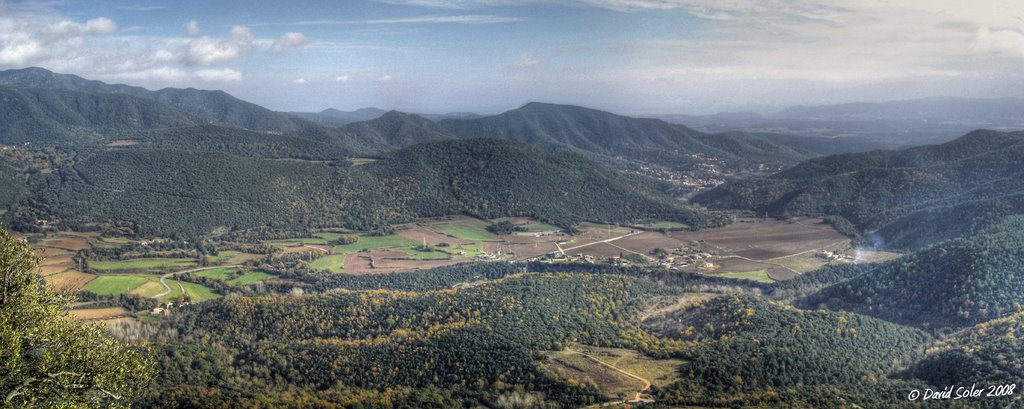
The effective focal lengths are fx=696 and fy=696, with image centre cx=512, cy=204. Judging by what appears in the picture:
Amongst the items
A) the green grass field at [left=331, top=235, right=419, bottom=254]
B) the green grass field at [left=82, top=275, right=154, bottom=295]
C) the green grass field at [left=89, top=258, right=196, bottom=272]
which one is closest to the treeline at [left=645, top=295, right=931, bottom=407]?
the green grass field at [left=331, top=235, right=419, bottom=254]

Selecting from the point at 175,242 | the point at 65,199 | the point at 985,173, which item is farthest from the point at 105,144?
the point at 985,173

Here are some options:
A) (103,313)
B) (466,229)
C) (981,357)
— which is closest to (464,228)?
(466,229)

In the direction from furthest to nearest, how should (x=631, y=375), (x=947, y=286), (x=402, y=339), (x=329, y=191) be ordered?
1. (x=329, y=191)
2. (x=947, y=286)
3. (x=402, y=339)
4. (x=631, y=375)

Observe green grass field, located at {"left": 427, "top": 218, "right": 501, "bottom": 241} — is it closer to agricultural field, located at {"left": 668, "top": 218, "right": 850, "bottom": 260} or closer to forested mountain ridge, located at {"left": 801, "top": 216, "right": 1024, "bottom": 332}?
agricultural field, located at {"left": 668, "top": 218, "right": 850, "bottom": 260}

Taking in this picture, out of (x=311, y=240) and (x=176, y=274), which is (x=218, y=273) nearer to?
(x=176, y=274)

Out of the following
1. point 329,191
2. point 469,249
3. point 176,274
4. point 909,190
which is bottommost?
point 469,249

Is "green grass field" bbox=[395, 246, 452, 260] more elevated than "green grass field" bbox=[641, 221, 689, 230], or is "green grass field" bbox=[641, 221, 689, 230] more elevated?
"green grass field" bbox=[641, 221, 689, 230]

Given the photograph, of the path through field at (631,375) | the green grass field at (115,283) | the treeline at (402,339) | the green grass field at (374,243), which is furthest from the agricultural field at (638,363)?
the green grass field at (115,283)

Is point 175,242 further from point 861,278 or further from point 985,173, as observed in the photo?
point 985,173
